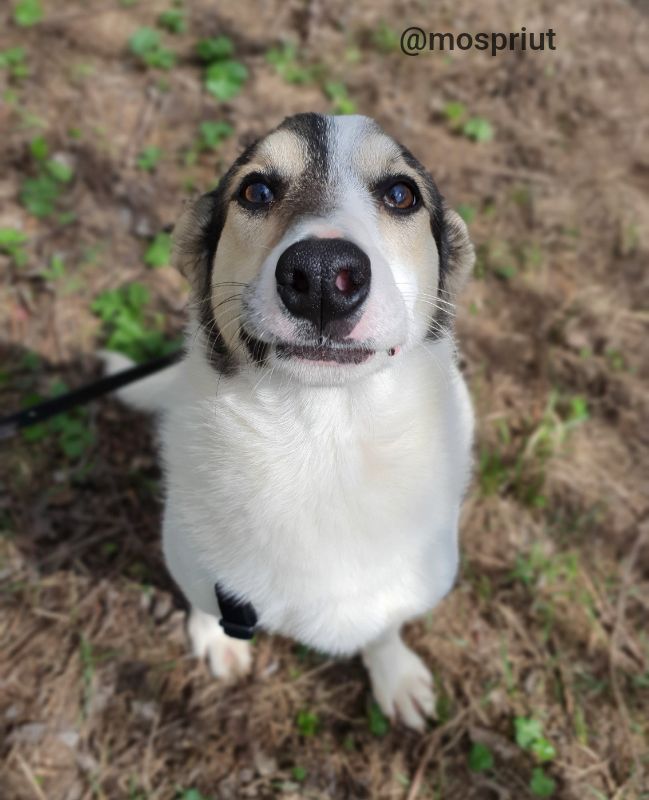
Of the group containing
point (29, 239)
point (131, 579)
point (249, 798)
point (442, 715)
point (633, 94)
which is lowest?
point (249, 798)

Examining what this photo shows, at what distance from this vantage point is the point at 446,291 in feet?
8.88

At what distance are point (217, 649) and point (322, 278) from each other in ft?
7.75

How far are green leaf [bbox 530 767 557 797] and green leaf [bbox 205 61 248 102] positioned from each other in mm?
5113

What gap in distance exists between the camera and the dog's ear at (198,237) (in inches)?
102

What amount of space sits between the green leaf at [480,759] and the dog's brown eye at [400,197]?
2641 mm

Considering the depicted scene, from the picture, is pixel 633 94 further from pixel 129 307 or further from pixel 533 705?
pixel 533 705

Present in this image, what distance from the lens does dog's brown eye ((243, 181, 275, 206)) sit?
2.35 metres

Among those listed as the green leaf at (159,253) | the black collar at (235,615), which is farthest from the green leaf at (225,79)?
the black collar at (235,615)

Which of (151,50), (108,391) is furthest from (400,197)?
(151,50)

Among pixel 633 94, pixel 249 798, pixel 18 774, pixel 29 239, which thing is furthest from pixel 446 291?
pixel 633 94

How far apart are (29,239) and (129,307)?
0.94m

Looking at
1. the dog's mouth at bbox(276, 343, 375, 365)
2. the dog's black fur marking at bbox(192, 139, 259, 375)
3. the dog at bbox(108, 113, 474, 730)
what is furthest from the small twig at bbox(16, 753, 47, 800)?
the dog's mouth at bbox(276, 343, 375, 365)

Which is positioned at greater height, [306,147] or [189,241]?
[306,147]

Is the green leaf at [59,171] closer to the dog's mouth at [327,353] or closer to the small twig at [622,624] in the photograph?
the dog's mouth at [327,353]
